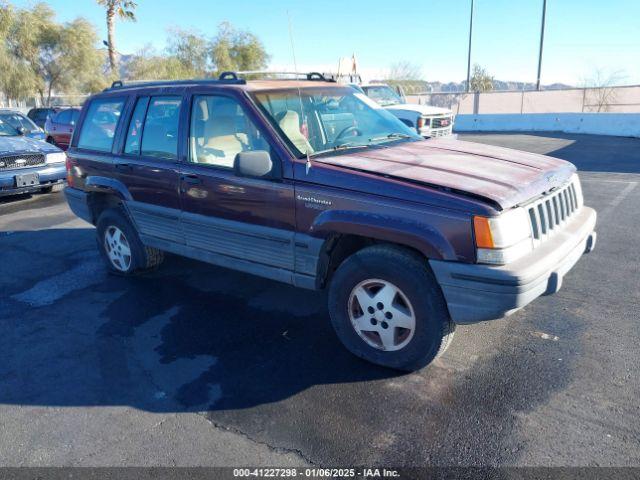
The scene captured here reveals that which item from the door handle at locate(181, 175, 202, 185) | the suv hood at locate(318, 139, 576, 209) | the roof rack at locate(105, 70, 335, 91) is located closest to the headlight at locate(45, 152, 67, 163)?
the roof rack at locate(105, 70, 335, 91)

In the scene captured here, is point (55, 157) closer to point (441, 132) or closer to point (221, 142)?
point (221, 142)

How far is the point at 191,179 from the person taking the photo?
14.5 feet

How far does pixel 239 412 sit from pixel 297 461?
58 cm

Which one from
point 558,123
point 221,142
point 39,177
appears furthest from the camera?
point 558,123

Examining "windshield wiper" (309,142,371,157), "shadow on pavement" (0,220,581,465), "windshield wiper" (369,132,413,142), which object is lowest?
"shadow on pavement" (0,220,581,465)

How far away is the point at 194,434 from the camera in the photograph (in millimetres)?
3000

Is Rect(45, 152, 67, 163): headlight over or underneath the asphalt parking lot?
over

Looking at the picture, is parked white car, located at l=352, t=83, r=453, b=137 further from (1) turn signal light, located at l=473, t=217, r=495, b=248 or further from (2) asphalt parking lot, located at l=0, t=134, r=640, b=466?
(1) turn signal light, located at l=473, t=217, r=495, b=248

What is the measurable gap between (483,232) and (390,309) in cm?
82

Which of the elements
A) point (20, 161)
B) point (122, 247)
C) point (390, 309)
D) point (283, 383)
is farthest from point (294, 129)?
point (20, 161)

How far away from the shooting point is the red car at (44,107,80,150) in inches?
617

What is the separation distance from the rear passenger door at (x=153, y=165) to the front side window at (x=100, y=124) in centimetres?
34

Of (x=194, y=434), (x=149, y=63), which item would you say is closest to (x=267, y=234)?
(x=194, y=434)

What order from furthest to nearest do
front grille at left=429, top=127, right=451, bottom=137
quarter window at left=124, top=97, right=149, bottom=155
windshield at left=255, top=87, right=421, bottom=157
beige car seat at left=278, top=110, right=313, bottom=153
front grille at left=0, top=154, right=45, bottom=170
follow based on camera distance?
front grille at left=429, top=127, right=451, bottom=137, front grille at left=0, top=154, right=45, bottom=170, quarter window at left=124, top=97, right=149, bottom=155, windshield at left=255, top=87, right=421, bottom=157, beige car seat at left=278, top=110, right=313, bottom=153
